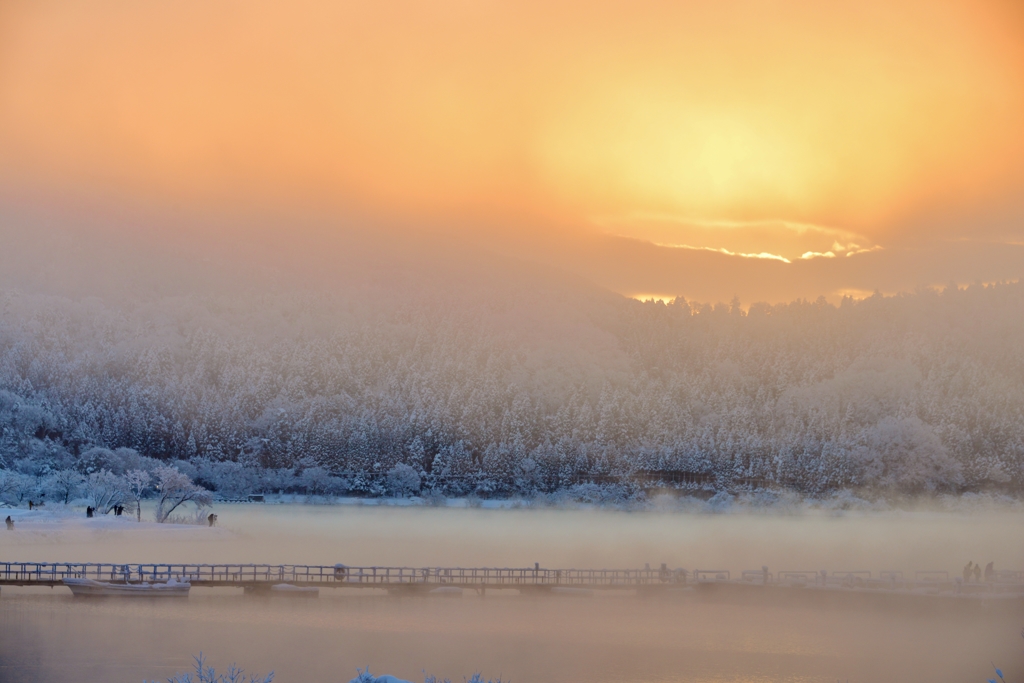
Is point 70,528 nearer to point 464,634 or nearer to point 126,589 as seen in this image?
point 126,589

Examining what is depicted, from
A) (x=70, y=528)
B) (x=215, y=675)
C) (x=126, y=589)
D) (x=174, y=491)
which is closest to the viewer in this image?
(x=215, y=675)

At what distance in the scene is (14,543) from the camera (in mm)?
93562

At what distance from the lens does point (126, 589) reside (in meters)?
67.6

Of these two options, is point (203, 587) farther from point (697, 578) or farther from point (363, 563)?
point (697, 578)

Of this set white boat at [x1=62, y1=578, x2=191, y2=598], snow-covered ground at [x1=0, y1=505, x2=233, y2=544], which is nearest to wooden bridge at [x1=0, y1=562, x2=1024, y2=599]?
white boat at [x1=62, y1=578, x2=191, y2=598]

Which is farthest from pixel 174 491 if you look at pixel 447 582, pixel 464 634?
pixel 464 634

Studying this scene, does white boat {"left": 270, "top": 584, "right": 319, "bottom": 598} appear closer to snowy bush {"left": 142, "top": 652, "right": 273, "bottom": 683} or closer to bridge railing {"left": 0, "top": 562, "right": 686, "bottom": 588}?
bridge railing {"left": 0, "top": 562, "right": 686, "bottom": 588}

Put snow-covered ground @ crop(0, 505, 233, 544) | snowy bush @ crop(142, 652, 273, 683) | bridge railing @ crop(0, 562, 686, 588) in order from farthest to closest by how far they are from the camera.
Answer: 1. snow-covered ground @ crop(0, 505, 233, 544)
2. bridge railing @ crop(0, 562, 686, 588)
3. snowy bush @ crop(142, 652, 273, 683)

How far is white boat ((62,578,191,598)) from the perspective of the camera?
218 ft

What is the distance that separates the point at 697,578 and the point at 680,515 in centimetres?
9908

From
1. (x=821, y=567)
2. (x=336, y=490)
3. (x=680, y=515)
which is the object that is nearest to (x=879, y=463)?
(x=680, y=515)

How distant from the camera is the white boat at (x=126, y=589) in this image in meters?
66.5

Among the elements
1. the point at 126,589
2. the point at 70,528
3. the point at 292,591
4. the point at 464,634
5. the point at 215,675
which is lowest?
the point at 464,634

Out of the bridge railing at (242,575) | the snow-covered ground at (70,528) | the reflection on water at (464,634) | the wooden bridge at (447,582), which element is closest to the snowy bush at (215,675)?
the reflection on water at (464,634)
